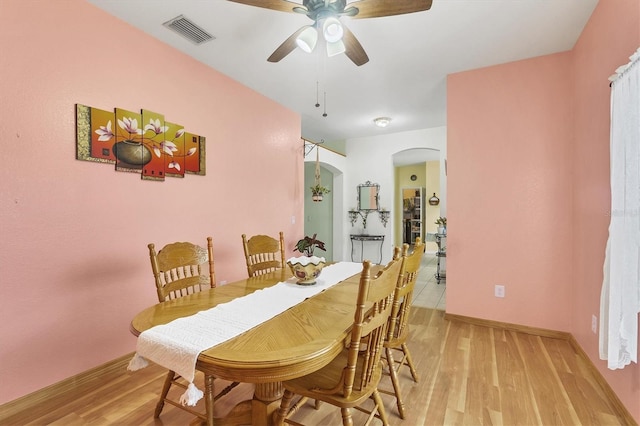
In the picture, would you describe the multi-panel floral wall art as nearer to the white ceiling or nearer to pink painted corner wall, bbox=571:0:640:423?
the white ceiling

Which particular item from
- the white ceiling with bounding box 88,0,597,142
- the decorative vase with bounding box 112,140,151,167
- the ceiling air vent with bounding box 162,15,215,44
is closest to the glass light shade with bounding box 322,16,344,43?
the white ceiling with bounding box 88,0,597,142

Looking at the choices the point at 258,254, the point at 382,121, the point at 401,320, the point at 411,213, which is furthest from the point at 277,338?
the point at 411,213

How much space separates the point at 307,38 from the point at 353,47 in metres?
0.34

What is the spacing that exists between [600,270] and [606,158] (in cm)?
79

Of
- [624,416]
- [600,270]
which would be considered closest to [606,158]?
[600,270]

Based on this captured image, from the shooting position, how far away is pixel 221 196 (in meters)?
3.19

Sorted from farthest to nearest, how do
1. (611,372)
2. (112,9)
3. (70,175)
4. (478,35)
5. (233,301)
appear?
(478,35)
(112,9)
(70,175)
(611,372)
(233,301)

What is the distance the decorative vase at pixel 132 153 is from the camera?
2285 mm

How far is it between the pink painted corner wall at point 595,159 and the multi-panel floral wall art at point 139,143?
3.24 m

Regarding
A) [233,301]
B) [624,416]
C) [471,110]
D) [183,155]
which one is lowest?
[624,416]

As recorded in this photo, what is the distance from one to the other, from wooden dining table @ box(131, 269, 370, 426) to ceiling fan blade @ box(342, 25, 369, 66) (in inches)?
63.5

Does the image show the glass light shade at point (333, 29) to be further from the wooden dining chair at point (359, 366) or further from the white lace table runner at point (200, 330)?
the white lace table runner at point (200, 330)

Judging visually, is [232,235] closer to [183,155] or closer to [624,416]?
[183,155]

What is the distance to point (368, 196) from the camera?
5840mm
